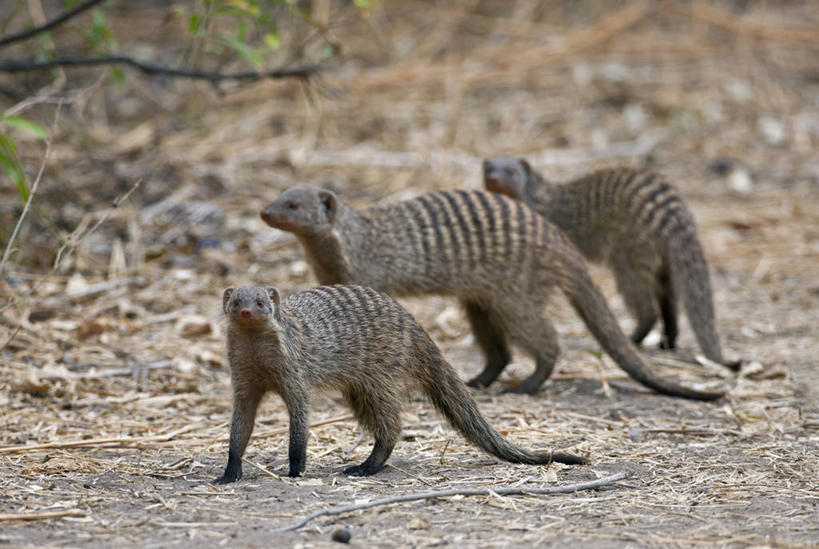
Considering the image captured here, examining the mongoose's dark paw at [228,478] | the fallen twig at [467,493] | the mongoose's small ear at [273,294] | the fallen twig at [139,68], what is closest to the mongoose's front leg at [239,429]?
the mongoose's dark paw at [228,478]

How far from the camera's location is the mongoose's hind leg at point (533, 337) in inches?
174

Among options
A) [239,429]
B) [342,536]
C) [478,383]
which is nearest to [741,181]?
[478,383]

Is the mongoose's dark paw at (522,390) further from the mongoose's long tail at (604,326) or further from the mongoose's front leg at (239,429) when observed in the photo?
the mongoose's front leg at (239,429)

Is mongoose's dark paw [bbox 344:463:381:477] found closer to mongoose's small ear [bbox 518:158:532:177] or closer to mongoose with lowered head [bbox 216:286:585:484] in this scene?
mongoose with lowered head [bbox 216:286:585:484]

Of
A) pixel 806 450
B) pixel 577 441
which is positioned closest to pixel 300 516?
pixel 577 441

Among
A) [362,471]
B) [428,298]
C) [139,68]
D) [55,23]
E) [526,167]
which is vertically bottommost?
[362,471]

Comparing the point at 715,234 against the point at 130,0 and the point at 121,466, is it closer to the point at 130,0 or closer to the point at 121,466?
the point at 121,466

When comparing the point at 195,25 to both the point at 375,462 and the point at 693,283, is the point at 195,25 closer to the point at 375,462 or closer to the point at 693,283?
the point at 375,462

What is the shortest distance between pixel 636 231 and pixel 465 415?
7.12 ft

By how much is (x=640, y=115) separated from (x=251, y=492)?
693 cm

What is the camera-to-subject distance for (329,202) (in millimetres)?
4355

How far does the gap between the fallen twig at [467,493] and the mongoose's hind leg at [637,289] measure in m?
2.22

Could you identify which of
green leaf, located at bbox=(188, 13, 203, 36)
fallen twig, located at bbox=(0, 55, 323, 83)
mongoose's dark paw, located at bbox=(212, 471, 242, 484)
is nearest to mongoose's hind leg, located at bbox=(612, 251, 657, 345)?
fallen twig, located at bbox=(0, 55, 323, 83)

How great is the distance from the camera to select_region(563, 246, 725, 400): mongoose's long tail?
13.8 ft
